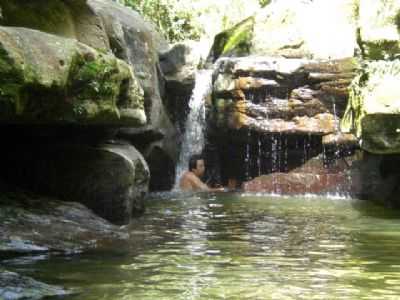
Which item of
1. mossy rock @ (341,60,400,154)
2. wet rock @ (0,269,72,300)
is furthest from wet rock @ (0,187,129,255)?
mossy rock @ (341,60,400,154)

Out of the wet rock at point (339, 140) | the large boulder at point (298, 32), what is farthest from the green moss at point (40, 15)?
the large boulder at point (298, 32)

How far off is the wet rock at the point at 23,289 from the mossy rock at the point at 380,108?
7504 millimetres

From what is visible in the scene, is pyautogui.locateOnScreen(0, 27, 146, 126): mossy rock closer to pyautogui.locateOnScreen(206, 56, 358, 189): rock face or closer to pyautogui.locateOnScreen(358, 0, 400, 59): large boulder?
pyautogui.locateOnScreen(358, 0, 400, 59): large boulder

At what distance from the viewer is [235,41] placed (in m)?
19.9

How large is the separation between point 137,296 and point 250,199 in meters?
9.67

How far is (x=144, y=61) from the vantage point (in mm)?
15250

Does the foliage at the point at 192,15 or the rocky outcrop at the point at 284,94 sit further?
the foliage at the point at 192,15

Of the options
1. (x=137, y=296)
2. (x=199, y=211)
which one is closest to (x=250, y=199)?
(x=199, y=211)

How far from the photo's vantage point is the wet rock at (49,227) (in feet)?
22.6

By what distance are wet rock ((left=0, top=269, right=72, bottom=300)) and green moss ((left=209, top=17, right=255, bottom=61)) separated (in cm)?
1519

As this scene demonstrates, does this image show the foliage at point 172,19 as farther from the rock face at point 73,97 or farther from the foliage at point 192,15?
the rock face at point 73,97

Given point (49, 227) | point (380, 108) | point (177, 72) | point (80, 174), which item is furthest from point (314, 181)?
point (49, 227)

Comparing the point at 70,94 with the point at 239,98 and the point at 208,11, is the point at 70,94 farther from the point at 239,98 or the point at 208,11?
the point at 208,11

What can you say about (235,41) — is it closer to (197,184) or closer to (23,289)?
(197,184)
